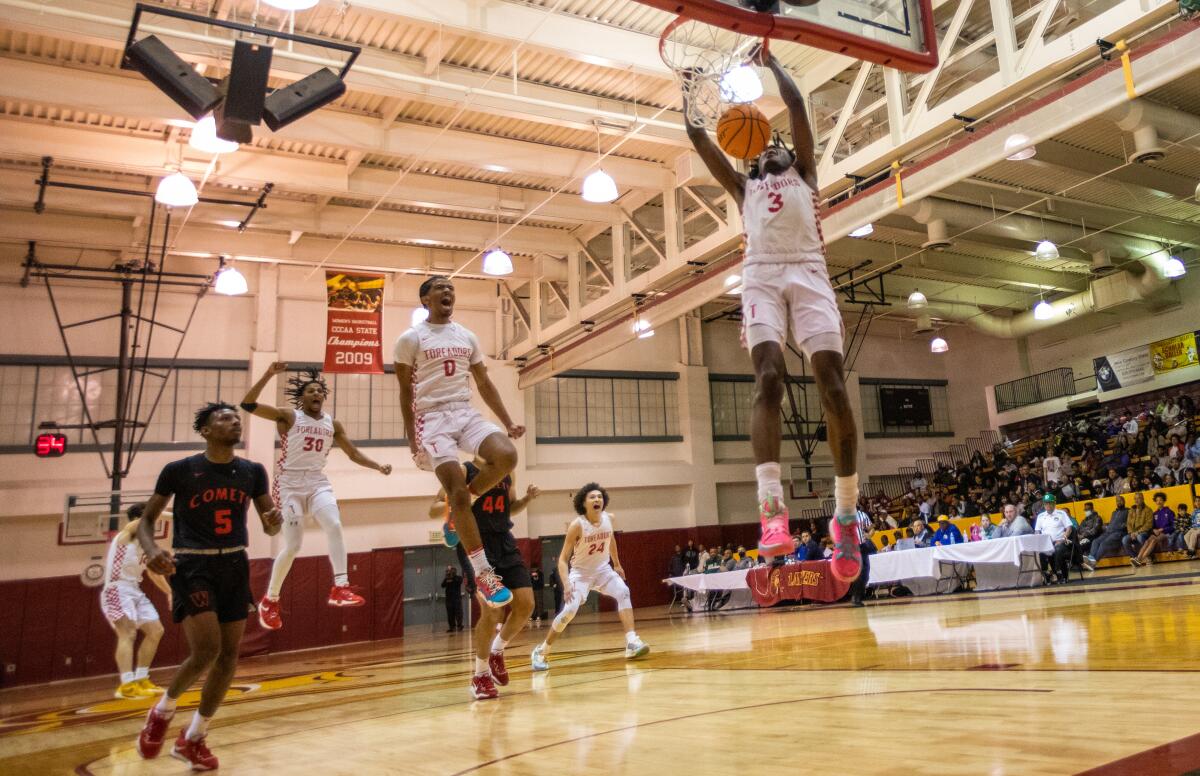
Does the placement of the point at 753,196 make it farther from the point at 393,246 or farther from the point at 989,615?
the point at 393,246

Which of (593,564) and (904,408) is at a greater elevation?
(904,408)

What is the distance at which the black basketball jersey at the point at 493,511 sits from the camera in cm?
707

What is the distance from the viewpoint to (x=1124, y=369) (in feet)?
85.8

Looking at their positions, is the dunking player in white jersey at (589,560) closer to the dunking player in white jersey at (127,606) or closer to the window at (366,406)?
the dunking player in white jersey at (127,606)

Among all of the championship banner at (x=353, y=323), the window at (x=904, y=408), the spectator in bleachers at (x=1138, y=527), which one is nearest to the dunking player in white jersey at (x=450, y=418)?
the championship banner at (x=353, y=323)

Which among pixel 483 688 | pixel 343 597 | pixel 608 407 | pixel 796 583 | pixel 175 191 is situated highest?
pixel 175 191

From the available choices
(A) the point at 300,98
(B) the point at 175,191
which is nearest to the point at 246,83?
(A) the point at 300,98

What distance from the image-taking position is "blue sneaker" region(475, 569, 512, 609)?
5.45 metres

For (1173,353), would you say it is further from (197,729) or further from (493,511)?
(197,729)

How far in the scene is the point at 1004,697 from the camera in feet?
12.9

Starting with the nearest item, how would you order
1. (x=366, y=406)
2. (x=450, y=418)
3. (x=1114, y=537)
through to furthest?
(x=450, y=418)
(x=1114, y=537)
(x=366, y=406)

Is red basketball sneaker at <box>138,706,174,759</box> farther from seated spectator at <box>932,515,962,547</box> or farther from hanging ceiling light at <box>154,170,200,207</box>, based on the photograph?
seated spectator at <box>932,515,962,547</box>

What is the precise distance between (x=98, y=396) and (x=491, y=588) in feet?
61.0

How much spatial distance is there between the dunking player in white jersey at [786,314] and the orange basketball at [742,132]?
0.71ft
